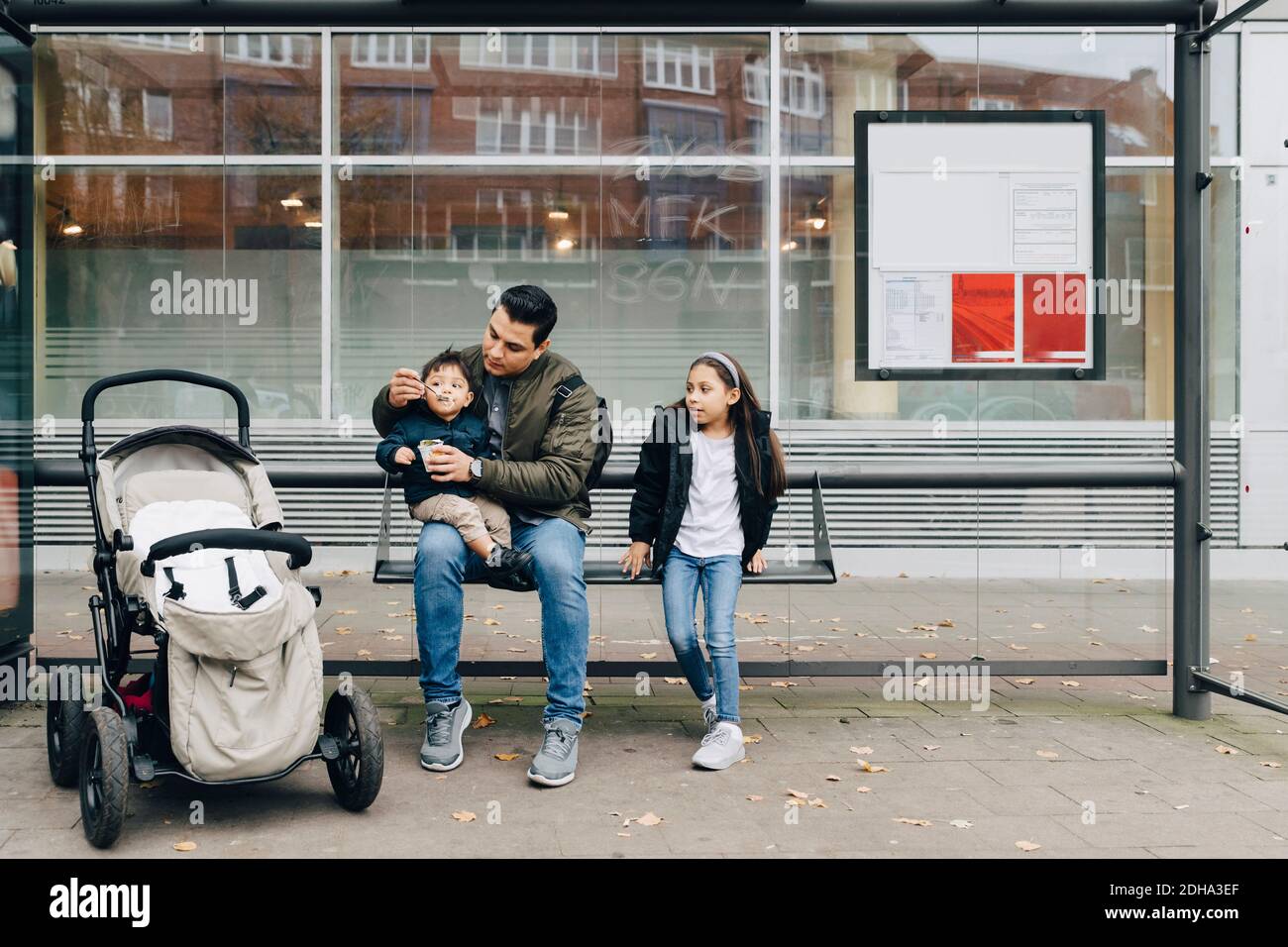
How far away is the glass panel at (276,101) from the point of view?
6.93m

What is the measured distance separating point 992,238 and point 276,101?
4.49 m

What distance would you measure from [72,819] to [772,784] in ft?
7.57

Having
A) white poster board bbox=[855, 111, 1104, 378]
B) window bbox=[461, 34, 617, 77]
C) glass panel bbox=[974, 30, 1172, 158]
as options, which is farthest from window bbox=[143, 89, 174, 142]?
glass panel bbox=[974, 30, 1172, 158]

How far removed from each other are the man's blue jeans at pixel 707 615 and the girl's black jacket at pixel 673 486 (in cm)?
10

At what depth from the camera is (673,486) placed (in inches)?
187

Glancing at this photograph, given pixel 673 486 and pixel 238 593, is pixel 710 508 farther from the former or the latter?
pixel 238 593

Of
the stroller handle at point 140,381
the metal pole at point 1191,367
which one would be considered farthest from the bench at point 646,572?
the metal pole at point 1191,367

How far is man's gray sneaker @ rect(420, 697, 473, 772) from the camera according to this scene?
14.5 feet

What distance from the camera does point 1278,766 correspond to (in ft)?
15.3

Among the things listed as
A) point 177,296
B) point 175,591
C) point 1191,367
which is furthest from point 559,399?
point 177,296

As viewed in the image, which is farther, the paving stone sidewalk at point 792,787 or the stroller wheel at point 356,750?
the stroller wheel at point 356,750

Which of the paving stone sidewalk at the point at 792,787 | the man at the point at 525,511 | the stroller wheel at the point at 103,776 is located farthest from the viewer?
the man at the point at 525,511

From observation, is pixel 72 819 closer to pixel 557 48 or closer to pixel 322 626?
pixel 322 626

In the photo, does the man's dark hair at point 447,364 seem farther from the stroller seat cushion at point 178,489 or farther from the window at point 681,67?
the window at point 681,67
